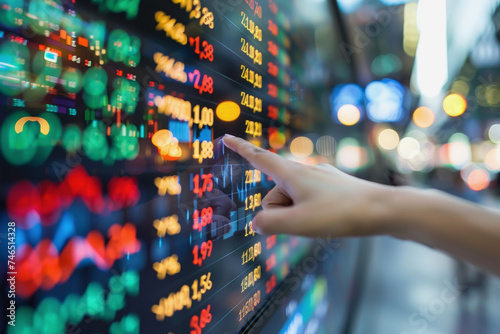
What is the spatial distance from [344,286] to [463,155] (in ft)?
24.1

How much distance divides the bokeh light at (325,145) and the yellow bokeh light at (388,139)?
2.16m

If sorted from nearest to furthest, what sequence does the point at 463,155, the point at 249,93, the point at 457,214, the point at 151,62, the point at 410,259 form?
the point at 457,214 < the point at 151,62 < the point at 249,93 < the point at 410,259 < the point at 463,155

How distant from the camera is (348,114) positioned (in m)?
Answer: 3.27

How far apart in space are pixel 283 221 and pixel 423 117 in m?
6.10

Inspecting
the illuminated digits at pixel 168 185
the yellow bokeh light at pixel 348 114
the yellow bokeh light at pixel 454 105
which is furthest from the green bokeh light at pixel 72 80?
the yellow bokeh light at pixel 454 105

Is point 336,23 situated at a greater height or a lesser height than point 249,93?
greater

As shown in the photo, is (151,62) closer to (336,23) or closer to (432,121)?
(336,23)

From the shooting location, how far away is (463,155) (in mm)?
7512

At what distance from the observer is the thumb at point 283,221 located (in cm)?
41

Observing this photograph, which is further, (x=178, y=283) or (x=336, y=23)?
(x=336, y=23)

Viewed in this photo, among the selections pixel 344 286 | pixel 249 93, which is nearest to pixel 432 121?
pixel 344 286

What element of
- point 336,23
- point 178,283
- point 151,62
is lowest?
point 178,283

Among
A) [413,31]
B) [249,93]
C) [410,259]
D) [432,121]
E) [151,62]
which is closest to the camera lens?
[151,62]

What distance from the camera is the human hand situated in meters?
0.38
